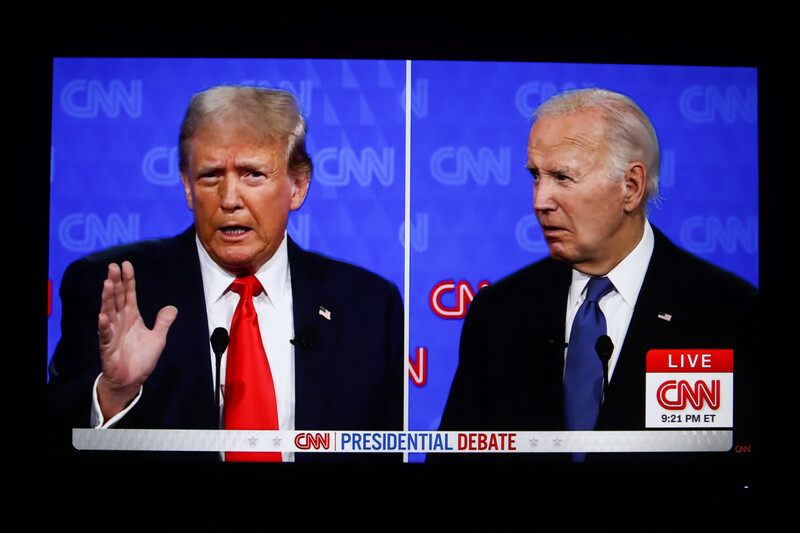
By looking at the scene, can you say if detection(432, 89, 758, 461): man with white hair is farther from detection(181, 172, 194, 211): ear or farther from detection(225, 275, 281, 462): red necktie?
detection(181, 172, 194, 211): ear

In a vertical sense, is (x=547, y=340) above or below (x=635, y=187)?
below

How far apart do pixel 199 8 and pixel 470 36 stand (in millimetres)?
Result: 1192

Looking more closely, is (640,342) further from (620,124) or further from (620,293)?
(620,124)

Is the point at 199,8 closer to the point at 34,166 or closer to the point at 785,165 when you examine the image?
the point at 34,166

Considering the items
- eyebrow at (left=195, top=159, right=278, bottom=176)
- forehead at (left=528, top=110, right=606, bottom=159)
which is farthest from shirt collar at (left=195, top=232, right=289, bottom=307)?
forehead at (left=528, top=110, right=606, bottom=159)

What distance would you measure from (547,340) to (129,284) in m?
1.77

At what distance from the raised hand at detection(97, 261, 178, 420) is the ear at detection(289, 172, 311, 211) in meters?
0.66

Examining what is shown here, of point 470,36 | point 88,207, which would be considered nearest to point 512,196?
point 470,36

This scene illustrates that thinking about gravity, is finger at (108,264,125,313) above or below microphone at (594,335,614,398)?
above

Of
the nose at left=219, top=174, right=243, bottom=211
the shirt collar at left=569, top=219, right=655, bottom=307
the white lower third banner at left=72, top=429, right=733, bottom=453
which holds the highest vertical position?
the nose at left=219, top=174, right=243, bottom=211

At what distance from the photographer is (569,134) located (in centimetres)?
308

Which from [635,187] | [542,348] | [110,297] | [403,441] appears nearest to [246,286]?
[110,297]

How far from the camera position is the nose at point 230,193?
3033 millimetres

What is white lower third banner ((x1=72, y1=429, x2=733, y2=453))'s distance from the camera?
3088 millimetres
